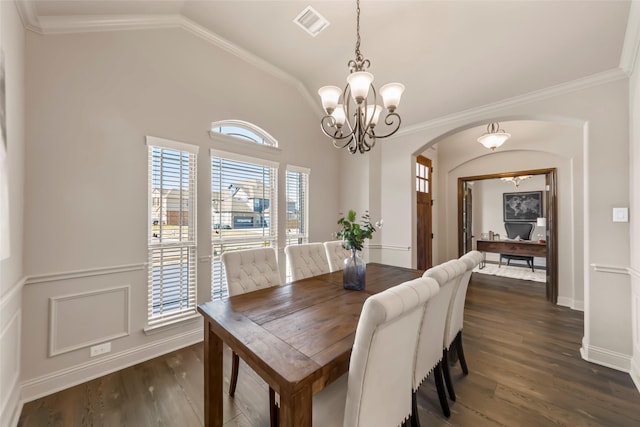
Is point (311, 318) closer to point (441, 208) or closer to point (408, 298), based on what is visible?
point (408, 298)

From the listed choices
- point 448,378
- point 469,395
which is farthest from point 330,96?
point 469,395

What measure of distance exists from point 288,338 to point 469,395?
1657mm

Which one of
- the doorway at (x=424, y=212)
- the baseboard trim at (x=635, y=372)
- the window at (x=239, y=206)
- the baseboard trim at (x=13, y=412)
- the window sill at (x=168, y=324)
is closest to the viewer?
the baseboard trim at (x=13, y=412)

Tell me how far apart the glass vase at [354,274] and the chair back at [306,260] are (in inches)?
24.8

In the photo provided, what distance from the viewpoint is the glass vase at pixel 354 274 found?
6.59 ft

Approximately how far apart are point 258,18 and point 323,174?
7.15ft

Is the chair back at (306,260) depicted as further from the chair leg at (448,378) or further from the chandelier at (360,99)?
the chair leg at (448,378)

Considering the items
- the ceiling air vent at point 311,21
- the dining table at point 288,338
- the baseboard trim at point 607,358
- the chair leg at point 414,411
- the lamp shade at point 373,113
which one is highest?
the ceiling air vent at point 311,21

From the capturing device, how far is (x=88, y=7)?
1.96 m

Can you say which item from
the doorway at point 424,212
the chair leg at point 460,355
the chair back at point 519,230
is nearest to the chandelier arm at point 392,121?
the doorway at point 424,212

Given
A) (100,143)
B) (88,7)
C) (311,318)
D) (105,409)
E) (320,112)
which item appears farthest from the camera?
(320,112)

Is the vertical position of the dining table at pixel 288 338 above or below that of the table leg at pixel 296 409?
above

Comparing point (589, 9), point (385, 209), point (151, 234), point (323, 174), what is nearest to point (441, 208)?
point (385, 209)

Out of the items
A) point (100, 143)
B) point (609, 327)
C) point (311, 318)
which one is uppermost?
point (100, 143)
